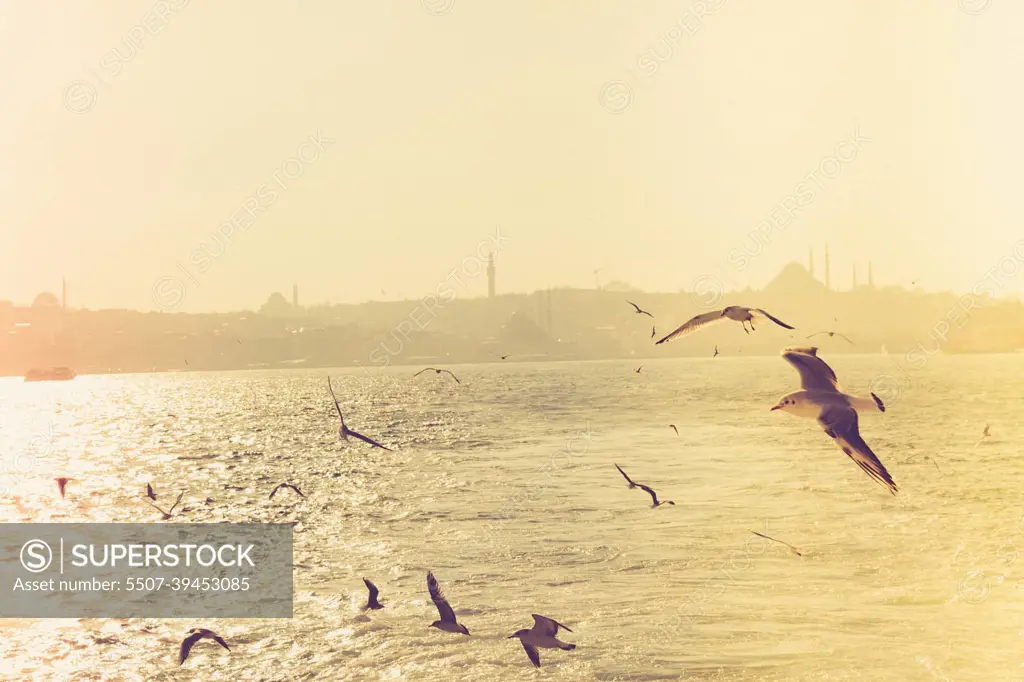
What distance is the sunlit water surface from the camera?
54.5ft

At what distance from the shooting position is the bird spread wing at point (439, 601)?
1373cm

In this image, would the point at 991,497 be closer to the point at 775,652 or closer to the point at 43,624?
the point at 775,652

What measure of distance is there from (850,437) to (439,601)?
7.96 m

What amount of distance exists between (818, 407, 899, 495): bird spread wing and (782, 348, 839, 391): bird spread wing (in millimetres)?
758

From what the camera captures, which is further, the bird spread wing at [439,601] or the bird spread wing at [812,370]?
the bird spread wing at [439,601]

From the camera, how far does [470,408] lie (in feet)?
361

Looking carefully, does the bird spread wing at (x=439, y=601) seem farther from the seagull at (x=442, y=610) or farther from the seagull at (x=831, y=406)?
the seagull at (x=831, y=406)

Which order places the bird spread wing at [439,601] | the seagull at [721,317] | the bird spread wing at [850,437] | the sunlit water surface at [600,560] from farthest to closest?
the sunlit water surface at [600,560] < the bird spread wing at [439,601] < the seagull at [721,317] < the bird spread wing at [850,437]

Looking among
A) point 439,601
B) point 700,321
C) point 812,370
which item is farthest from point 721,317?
point 439,601

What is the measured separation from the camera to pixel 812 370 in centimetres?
1125

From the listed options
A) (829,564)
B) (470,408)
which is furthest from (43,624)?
(470,408)

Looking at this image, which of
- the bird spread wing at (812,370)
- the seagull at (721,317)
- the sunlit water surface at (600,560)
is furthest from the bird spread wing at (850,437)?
the sunlit water surface at (600,560)

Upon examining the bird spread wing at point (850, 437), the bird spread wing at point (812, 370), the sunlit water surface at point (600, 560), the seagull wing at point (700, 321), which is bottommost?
the sunlit water surface at point (600, 560)

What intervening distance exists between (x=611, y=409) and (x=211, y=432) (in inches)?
1746
